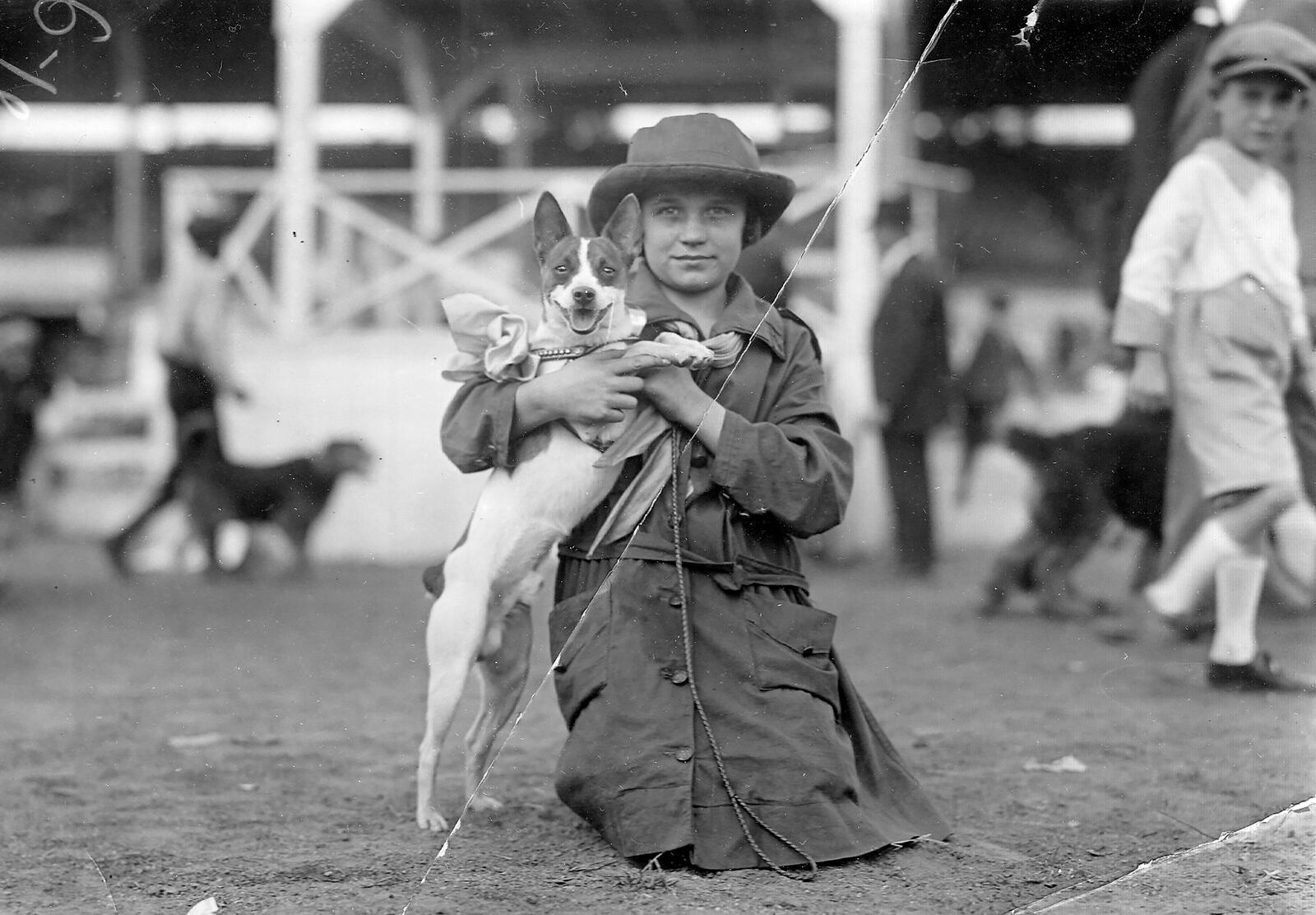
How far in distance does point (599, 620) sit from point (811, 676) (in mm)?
395

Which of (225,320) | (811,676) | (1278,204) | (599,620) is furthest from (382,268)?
(1278,204)

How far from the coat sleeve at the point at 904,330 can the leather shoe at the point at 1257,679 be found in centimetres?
116

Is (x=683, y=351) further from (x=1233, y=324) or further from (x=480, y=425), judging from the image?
(x=1233, y=324)

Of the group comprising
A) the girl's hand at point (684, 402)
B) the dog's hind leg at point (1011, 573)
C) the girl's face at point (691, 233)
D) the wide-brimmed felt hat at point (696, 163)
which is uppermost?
the wide-brimmed felt hat at point (696, 163)

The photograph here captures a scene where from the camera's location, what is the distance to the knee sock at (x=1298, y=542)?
3953 millimetres

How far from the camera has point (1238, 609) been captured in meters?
3.92

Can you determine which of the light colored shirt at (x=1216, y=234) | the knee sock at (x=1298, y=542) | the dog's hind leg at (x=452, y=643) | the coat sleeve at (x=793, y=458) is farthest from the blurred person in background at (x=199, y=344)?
the knee sock at (x=1298, y=542)

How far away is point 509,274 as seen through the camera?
260 cm

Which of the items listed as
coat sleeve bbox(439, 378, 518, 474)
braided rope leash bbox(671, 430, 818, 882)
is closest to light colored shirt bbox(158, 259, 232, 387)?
coat sleeve bbox(439, 378, 518, 474)

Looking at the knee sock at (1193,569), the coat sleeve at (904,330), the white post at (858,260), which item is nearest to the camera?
the white post at (858,260)

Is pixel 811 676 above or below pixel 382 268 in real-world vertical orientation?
below

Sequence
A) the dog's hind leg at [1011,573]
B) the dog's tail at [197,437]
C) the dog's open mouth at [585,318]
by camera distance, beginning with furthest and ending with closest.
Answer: the dog's hind leg at [1011,573], the dog's tail at [197,437], the dog's open mouth at [585,318]

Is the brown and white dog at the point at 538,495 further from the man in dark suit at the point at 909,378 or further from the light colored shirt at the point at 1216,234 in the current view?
the light colored shirt at the point at 1216,234

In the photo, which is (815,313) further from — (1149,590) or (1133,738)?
(1149,590)
